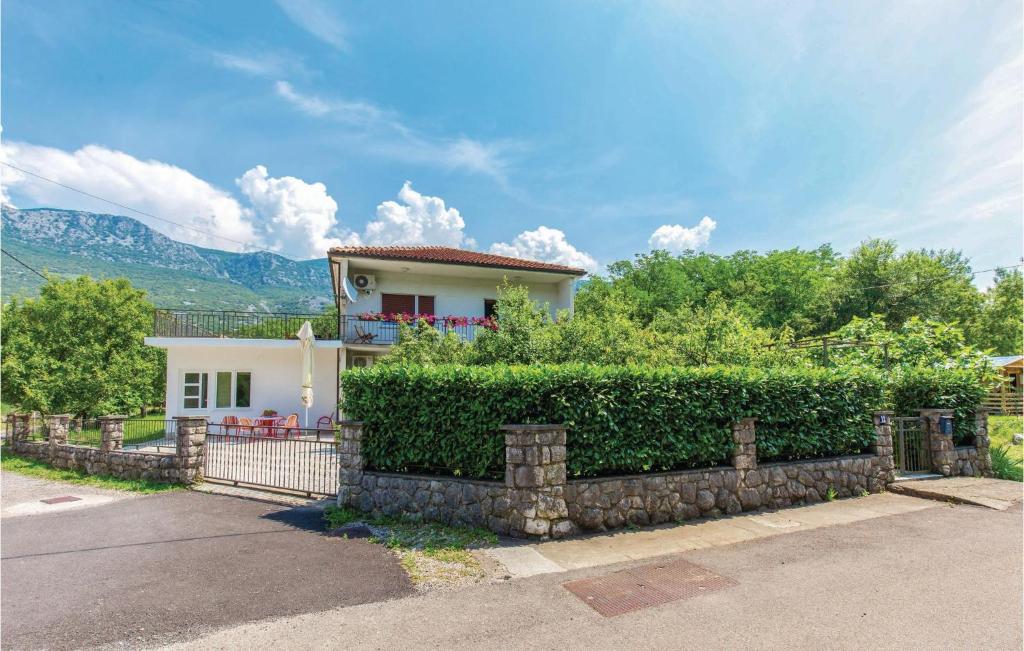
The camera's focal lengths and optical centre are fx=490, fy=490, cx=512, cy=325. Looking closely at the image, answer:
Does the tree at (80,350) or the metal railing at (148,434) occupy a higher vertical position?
the tree at (80,350)

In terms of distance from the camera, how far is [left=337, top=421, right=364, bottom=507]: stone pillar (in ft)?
Answer: 23.9

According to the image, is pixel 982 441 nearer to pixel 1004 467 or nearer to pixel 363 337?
pixel 1004 467

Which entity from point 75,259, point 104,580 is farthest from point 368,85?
point 75,259

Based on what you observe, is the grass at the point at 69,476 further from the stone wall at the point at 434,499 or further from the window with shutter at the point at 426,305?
the window with shutter at the point at 426,305

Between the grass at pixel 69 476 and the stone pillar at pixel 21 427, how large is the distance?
19.1 inches

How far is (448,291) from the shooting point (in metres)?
20.1

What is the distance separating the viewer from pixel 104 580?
5004mm

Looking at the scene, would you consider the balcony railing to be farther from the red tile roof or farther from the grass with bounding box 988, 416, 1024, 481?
the grass with bounding box 988, 416, 1024, 481

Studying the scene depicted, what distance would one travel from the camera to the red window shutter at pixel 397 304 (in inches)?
758

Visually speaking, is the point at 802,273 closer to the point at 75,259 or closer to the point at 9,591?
the point at 9,591

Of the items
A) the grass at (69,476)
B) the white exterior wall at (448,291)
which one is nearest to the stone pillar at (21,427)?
the grass at (69,476)

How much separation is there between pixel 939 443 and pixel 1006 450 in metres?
4.38

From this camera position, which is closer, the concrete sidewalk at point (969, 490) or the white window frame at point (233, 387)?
the concrete sidewalk at point (969, 490)

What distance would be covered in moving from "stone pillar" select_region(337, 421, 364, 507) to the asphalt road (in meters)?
3.08
